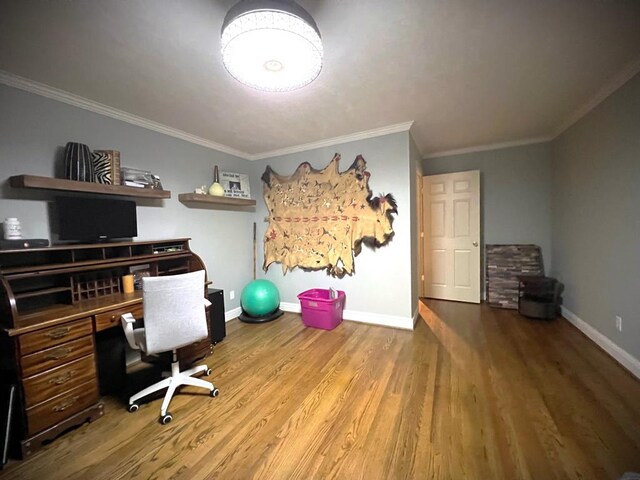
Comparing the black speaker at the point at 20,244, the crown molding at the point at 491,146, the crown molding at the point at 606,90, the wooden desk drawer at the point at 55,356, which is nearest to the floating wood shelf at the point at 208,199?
the black speaker at the point at 20,244

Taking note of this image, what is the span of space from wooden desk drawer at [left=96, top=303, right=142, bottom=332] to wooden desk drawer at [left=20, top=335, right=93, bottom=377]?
9 cm

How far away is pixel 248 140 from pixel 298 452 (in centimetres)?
323

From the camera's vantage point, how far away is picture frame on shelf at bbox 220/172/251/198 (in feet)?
11.1

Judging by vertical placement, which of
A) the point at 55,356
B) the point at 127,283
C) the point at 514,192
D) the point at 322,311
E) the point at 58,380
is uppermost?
the point at 514,192

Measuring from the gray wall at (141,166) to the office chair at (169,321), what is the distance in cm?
119

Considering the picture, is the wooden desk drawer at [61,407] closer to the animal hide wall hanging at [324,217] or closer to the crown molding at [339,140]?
the animal hide wall hanging at [324,217]

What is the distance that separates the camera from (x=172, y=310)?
1725 mm

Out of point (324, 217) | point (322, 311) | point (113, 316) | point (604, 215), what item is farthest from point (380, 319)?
point (113, 316)

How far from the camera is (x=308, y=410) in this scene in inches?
67.6

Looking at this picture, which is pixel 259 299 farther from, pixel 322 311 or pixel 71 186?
pixel 71 186

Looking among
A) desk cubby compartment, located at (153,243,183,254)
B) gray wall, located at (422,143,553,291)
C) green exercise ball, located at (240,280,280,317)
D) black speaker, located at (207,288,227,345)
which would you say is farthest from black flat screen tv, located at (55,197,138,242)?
gray wall, located at (422,143,553,291)

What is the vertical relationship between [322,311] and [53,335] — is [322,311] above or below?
below

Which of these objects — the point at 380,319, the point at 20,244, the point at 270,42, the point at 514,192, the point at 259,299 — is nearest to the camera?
the point at 270,42

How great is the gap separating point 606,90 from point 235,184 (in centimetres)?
401
